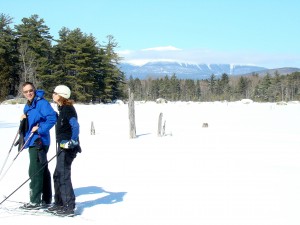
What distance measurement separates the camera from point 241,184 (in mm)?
8141

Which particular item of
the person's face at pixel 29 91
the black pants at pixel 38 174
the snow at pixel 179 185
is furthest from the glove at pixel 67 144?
the snow at pixel 179 185

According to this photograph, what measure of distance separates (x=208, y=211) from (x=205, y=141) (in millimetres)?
10027

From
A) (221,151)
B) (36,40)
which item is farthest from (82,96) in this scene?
(221,151)

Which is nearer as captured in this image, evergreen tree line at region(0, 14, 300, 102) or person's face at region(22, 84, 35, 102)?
person's face at region(22, 84, 35, 102)

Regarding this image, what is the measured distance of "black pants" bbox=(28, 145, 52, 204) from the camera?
19.4ft

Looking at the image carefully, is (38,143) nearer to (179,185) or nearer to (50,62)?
(179,185)

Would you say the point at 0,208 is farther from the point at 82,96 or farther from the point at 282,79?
the point at 282,79

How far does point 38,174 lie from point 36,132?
619 millimetres

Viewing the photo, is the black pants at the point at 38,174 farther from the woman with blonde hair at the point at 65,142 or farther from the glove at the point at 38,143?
the woman with blonde hair at the point at 65,142

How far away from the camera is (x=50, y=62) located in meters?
45.8

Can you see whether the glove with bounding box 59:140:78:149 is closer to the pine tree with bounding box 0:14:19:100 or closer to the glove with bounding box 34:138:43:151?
the glove with bounding box 34:138:43:151

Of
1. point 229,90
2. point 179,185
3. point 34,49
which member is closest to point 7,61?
point 34,49

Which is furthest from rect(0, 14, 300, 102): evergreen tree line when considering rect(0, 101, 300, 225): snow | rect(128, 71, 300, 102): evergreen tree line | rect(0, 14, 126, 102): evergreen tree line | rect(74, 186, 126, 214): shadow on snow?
rect(128, 71, 300, 102): evergreen tree line

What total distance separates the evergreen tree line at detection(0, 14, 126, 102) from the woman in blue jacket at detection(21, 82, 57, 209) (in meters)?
35.9
